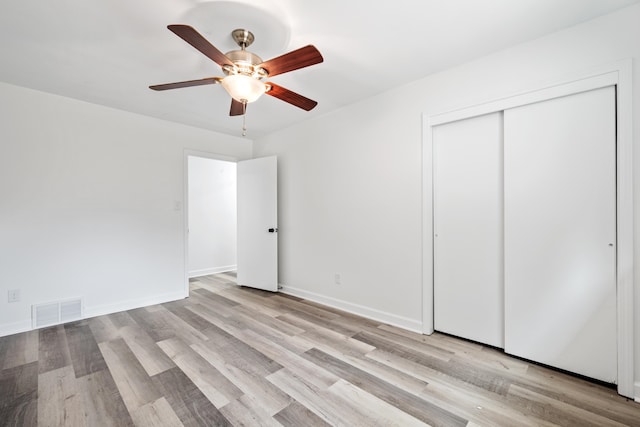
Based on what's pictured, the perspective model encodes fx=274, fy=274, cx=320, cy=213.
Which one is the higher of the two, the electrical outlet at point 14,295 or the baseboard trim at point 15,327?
the electrical outlet at point 14,295

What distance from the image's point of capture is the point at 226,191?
586cm

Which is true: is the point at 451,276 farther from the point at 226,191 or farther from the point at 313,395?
the point at 226,191

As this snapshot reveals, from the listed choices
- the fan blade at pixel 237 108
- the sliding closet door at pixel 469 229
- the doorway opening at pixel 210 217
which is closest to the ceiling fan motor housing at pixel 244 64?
the fan blade at pixel 237 108

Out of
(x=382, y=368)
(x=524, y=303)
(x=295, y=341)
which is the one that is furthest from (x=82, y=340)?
(x=524, y=303)

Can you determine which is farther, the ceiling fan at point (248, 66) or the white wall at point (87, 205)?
the white wall at point (87, 205)

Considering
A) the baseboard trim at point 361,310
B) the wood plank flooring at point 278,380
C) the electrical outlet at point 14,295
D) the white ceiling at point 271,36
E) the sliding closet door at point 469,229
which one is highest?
the white ceiling at point 271,36

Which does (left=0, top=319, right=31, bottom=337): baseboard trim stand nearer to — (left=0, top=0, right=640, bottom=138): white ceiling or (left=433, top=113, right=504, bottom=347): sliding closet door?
(left=0, top=0, right=640, bottom=138): white ceiling

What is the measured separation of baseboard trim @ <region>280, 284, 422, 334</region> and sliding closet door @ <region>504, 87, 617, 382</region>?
0.81 metres

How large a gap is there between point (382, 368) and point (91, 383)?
2.09 meters

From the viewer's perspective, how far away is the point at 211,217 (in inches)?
221

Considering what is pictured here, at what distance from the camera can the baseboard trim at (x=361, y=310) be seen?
9.06 ft

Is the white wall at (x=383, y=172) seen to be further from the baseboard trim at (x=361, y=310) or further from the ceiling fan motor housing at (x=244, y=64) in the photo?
the ceiling fan motor housing at (x=244, y=64)

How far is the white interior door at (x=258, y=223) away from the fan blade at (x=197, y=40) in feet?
7.94

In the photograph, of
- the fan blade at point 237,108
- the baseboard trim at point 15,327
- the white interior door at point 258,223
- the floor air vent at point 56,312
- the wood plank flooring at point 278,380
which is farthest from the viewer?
the white interior door at point 258,223
